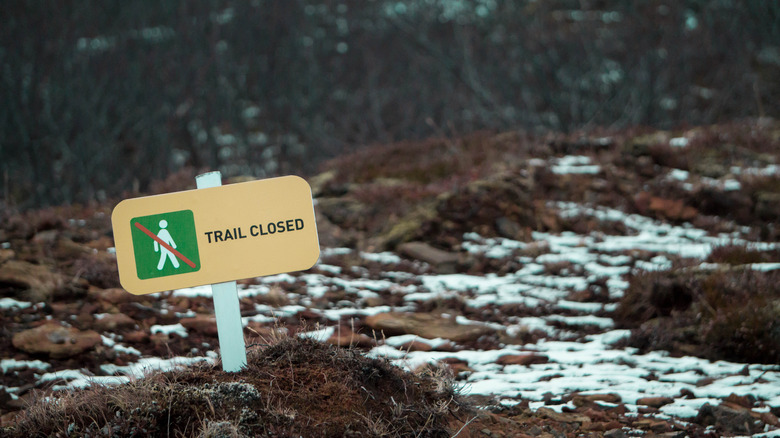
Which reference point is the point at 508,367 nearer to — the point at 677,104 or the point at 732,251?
the point at 732,251

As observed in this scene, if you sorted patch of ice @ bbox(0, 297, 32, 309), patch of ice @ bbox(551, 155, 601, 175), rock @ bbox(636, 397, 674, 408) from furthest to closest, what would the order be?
1. patch of ice @ bbox(551, 155, 601, 175)
2. patch of ice @ bbox(0, 297, 32, 309)
3. rock @ bbox(636, 397, 674, 408)

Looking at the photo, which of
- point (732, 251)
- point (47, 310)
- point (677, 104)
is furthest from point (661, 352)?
point (677, 104)

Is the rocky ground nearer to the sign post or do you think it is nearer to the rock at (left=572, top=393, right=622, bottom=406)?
the rock at (left=572, top=393, right=622, bottom=406)

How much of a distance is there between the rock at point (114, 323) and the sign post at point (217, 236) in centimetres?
174

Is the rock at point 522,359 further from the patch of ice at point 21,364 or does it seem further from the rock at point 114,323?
the patch of ice at point 21,364

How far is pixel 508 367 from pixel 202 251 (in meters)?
2.10

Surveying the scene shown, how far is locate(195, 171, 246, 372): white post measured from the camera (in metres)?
2.37

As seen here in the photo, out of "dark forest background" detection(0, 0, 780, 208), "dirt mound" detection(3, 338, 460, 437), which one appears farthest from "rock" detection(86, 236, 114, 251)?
"dark forest background" detection(0, 0, 780, 208)

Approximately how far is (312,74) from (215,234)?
2882 cm

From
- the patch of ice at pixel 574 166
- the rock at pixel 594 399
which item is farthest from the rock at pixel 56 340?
the patch of ice at pixel 574 166

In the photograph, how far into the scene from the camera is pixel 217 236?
2.32 m

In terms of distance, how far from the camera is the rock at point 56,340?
3.40 m

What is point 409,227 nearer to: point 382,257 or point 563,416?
point 382,257

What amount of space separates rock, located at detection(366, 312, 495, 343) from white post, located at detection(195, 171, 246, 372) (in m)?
1.72
